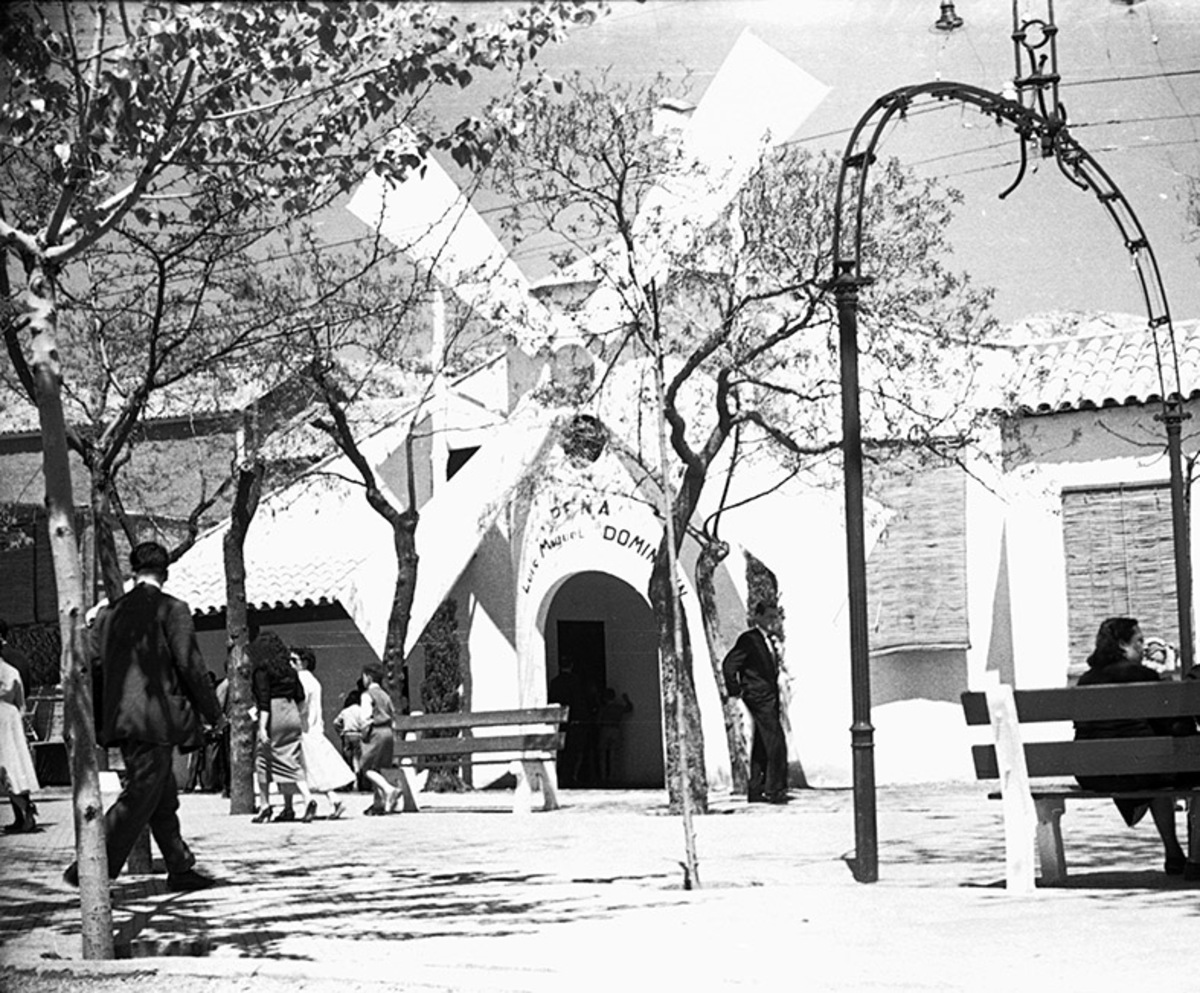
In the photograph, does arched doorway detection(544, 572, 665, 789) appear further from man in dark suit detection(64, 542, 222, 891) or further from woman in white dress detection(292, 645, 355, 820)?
man in dark suit detection(64, 542, 222, 891)

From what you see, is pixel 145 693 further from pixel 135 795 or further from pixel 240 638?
pixel 240 638

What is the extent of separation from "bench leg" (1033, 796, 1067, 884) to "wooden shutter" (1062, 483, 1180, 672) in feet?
27.9

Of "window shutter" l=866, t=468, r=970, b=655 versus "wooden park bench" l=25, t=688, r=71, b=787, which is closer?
"window shutter" l=866, t=468, r=970, b=655

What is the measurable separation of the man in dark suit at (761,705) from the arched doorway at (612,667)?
6.00 meters

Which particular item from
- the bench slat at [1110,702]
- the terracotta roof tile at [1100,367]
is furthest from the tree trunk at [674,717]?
the bench slat at [1110,702]

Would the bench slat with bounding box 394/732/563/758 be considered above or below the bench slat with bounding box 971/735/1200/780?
below

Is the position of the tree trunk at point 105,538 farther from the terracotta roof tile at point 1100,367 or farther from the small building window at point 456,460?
the small building window at point 456,460

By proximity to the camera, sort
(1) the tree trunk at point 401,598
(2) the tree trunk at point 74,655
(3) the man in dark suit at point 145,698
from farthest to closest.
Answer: (1) the tree trunk at point 401,598 → (3) the man in dark suit at point 145,698 → (2) the tree trunk at point 74,655

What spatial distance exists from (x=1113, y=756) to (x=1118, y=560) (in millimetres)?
9176

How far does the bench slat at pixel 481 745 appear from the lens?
642 inches

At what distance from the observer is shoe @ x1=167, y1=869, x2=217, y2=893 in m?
10.1

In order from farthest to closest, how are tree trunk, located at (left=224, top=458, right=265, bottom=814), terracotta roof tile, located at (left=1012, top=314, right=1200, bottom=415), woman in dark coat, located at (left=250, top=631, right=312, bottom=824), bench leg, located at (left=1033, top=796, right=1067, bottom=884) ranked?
1. terracotta roof tile, located at (left=1012, top=314, right=1200, bottom=415)
2. tree trunk, located at (left=224, top=458, right=265, bottom=814)
3. woman in dark coat, located at (left=250, top=631, right=312, bottom=824)
4. bench leg, located at (left=1033, top=796, right=1067, bottom=884)

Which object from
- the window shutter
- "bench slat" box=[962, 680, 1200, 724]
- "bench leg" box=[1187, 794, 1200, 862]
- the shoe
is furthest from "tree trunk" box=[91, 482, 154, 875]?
the window shutter

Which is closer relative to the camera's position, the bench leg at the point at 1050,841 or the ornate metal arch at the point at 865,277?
the bench leg at the point at 1050,841
